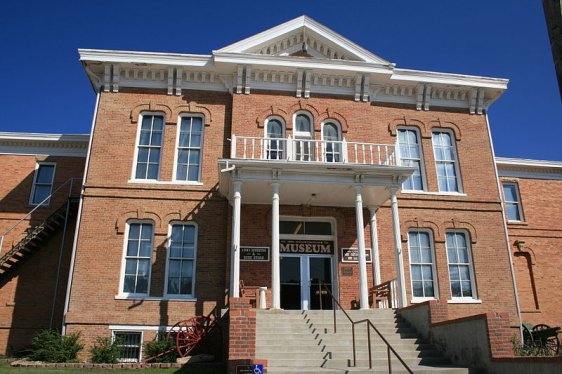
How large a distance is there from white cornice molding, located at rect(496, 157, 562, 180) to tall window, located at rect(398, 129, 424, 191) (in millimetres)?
5868

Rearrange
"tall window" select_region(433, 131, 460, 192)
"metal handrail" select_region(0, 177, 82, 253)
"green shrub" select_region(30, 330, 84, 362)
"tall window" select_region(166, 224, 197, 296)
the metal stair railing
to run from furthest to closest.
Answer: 1. "tall window" select_region(433, 131, 460, 192)
2. "metal handrail" select_region(0, 177, 82, 253)
3. the metal stair railing
4. "tall window" select_region(166, 224, 197, 296)
5. "green shrub" select_region(30, 330, 84, 362)

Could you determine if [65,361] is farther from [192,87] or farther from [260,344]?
[192,87]

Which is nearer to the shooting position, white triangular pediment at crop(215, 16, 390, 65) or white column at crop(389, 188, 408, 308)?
white column at crop(389, 188, 408, 308)

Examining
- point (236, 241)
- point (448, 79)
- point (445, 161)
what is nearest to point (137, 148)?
point (236, 241)

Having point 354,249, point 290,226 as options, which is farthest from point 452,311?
point 290,226

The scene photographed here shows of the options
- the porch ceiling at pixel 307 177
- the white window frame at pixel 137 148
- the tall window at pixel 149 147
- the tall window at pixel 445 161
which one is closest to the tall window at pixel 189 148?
the white window frame at pixel 137 148

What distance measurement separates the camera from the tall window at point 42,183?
18.6 metres

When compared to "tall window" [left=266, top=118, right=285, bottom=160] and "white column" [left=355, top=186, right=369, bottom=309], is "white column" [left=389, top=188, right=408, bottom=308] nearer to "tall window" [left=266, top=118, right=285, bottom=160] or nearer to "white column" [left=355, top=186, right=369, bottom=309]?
"white column" [left=355, top=186, right=369, bottom=309]

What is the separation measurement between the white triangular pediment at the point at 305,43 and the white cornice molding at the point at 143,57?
74.6 inches

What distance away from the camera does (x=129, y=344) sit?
13.9m

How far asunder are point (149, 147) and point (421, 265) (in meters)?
10.3

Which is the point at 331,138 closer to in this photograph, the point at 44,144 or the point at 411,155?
the point at 411,155

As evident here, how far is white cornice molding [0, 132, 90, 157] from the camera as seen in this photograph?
1895 centimetres

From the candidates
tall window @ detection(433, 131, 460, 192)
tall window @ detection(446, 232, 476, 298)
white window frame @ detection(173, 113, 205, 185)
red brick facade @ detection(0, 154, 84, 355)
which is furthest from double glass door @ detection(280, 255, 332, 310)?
red brick facade @ detection(0, 154, 84, 355)
